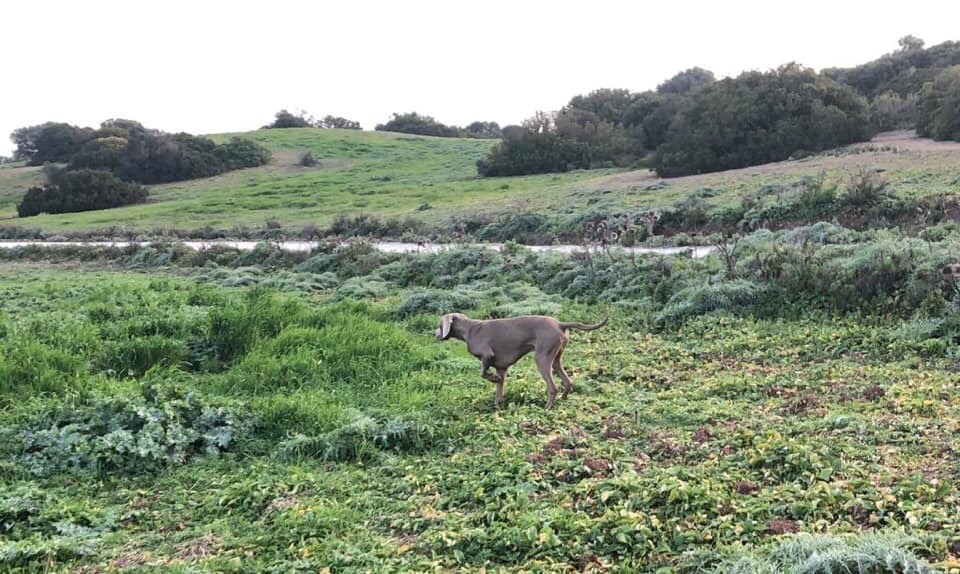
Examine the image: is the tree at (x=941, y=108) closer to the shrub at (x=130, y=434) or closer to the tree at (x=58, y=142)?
the shrub at (x=130, y=434)

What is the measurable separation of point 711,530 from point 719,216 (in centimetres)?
1927

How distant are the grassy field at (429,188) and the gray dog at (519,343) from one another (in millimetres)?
14851

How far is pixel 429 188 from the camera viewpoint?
1921 inches

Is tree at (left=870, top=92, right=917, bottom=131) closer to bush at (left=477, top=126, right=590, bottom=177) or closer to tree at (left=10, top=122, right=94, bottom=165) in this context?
bush at (left=477, top=126, right=590, bottom=177)

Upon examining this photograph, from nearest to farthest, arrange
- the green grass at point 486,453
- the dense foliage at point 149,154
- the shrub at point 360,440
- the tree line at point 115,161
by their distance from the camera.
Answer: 1. the green grass at point 486,453
2. the shrub at point 360,440
3. the tree line at point 115,161
4. the dense foliage at point 149,154

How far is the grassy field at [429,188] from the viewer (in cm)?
2650

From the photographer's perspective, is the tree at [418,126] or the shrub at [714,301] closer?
the shrub at [714,301]

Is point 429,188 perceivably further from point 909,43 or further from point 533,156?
point 909,43

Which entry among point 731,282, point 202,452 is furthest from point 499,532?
point 731,282

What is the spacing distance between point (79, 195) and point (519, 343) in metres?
56.3

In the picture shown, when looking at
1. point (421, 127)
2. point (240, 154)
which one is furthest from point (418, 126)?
point (240, 154)

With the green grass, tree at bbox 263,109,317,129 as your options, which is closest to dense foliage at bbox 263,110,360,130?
tree at bbox 263,109,317,129

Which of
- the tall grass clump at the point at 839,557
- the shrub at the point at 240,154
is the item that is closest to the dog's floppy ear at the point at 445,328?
the tall grass clump at the point at 839,557

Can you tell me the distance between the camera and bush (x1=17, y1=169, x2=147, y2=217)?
55312 mm
